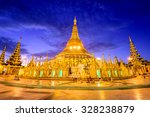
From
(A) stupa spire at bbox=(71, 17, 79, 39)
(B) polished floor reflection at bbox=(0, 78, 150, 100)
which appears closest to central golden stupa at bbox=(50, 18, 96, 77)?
(A) stupa spire at bbox=(71, 17, 79, 39)

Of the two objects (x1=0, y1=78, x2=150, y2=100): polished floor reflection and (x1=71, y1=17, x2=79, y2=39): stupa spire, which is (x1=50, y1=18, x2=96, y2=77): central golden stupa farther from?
(x1=0, y1=78, x2=150, y2=100): polished floor reflection

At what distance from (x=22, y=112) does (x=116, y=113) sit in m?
2.70

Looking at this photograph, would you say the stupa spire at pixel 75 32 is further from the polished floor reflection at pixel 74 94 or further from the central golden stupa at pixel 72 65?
the polished floor reflection at pixel 74 94

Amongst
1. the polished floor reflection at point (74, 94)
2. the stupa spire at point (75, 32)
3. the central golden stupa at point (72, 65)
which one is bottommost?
the polished floor reflection at point (74, 94)

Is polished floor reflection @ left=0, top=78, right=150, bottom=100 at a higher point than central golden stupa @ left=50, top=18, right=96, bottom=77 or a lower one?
lower

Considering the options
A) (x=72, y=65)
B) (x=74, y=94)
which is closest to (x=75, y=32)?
(x=72, y=65)

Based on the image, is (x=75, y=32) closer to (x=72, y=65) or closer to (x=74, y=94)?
(x=72, y=65)

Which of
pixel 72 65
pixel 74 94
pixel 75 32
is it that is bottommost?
pixel 74 94

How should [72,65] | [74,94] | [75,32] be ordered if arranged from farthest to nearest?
[75,32] → [72,65] → [74,94]

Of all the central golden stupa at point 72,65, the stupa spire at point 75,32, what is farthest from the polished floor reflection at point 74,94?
the stupa spire at point 75,32

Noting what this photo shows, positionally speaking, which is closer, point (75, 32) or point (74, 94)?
point (74, 94)

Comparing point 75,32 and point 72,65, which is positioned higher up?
point 75,32

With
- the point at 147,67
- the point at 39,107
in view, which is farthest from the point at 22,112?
the point at 147,67

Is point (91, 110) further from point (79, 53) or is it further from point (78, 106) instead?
point (79, 53)
